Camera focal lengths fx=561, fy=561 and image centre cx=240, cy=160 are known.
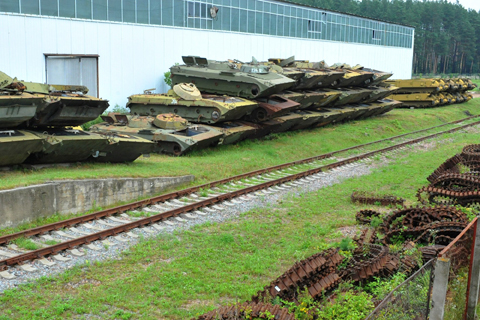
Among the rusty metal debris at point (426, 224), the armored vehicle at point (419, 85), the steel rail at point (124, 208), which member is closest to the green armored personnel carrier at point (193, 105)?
the steel rail at point (124, 208)

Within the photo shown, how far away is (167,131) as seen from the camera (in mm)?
20766

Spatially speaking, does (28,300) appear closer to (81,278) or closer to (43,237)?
(81,278)

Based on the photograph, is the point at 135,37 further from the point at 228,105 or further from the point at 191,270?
the point at 191,270

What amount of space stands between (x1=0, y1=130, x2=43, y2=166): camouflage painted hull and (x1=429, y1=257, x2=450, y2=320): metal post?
10.7 meters

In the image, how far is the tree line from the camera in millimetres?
97125

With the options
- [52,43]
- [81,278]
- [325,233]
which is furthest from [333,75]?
[81,278]

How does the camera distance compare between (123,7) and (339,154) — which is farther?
(123,7)

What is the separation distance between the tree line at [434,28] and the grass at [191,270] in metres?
86.4

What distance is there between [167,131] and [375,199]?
8.61 metres

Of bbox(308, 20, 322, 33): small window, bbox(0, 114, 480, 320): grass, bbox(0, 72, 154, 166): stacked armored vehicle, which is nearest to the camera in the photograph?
bbox(0, 114, 480, 320): grass

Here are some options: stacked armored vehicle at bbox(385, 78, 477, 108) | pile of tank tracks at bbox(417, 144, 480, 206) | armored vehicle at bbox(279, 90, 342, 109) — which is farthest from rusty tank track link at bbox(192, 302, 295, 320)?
stacked armored vehicle at bbox(385, 78, 477, 108)

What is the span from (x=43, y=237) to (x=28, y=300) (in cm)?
319

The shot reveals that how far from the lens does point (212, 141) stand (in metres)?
21.8

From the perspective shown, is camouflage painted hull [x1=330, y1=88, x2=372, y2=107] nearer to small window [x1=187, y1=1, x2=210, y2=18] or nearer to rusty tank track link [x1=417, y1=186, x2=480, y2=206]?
small window [x1=187, y1=1, x2=210, y2=18]
